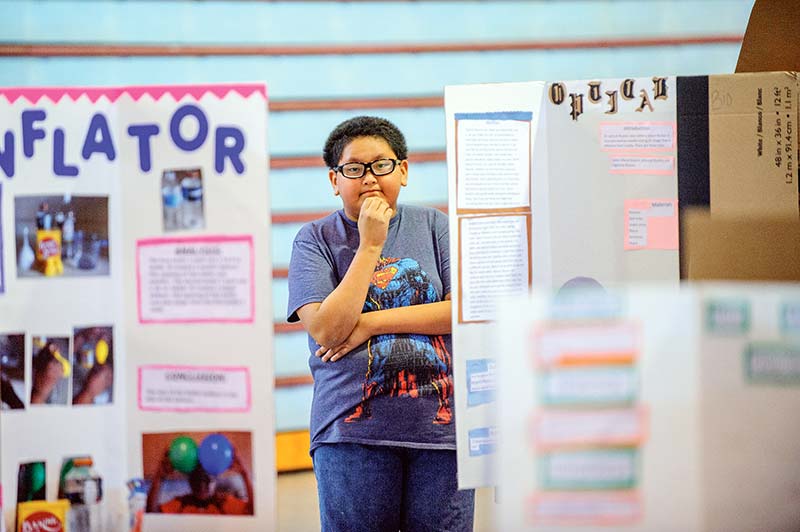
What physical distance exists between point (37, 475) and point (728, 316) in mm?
1079

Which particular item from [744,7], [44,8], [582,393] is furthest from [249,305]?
[744,7]

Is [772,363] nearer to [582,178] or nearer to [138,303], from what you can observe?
[582,178]

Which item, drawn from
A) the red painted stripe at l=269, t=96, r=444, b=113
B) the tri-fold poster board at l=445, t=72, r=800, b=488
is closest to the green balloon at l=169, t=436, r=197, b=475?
the tri-fold poster board at l=445, t=72, r=800, b=488

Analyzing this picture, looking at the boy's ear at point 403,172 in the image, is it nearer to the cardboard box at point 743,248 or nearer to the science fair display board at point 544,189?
the science fair display board at point 544,189

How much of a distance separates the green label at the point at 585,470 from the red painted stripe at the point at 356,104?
2.72 metres

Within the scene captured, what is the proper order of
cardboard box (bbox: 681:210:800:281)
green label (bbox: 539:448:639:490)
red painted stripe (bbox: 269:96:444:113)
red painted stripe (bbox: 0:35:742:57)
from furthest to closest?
red painted stripe (bbox: 269:96:444:113)
red painted stripe (bbox: 0:35:742:57)
cardboard box (bbox: 681:210:800:281)
green label (bbox: 539:448:639:490)

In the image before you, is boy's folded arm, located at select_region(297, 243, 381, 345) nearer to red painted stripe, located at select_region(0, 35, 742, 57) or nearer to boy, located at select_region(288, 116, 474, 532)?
boy, located at select_region(288, 116, 474, 532)

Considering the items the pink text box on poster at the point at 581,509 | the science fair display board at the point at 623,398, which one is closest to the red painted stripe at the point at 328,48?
the science fair display board at the point at 623,398

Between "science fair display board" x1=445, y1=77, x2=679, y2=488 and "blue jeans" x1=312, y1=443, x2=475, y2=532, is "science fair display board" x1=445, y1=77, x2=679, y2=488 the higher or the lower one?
the higher one

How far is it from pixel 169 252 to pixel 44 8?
2.42 meters

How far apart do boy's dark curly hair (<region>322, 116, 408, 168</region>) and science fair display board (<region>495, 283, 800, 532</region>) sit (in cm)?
86

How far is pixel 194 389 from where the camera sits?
127 centimetres

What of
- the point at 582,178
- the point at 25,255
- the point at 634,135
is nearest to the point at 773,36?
the point at 634,135

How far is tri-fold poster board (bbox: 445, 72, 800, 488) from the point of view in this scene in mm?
1455
